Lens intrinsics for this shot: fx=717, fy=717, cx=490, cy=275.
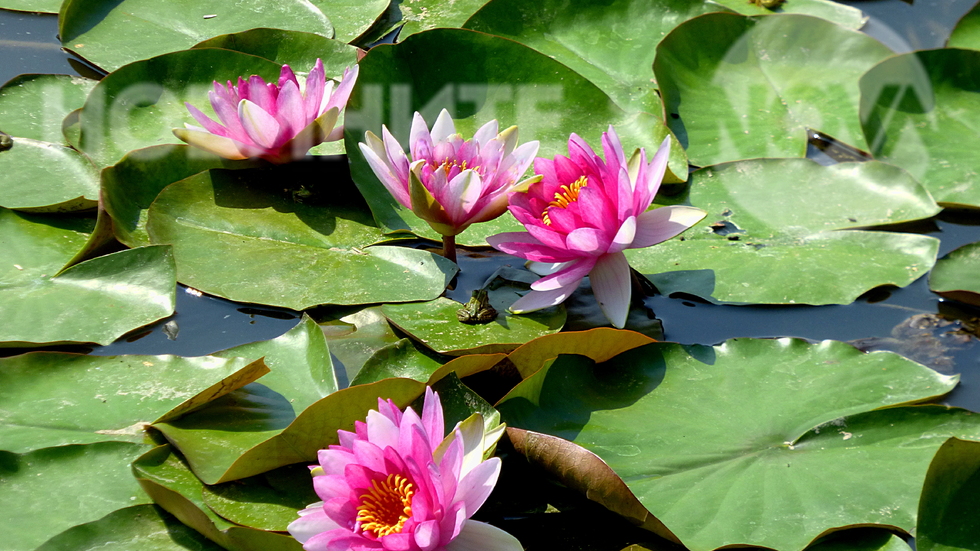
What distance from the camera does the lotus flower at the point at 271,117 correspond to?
6.80 ft

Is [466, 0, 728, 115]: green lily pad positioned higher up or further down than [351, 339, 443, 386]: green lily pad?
higher up

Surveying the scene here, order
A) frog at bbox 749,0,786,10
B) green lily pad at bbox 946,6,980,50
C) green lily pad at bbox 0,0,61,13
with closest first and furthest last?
green lily pad at bbox 946,6,980,50
green lily pad at bbox 0,0,61,13
frog at bbox 749,0,786,10

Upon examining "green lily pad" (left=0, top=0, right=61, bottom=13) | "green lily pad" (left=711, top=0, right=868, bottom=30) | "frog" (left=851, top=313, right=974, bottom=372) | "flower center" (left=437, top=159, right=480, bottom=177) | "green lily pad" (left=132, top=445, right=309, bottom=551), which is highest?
"green lily pad" (left=0, top=0, right=61, bottom=13)

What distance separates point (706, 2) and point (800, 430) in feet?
6.32

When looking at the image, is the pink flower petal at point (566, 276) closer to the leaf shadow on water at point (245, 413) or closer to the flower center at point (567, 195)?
the flower center at point (567, 195)

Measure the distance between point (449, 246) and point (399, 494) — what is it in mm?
867

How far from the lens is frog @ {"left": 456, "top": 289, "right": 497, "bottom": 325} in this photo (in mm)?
1815

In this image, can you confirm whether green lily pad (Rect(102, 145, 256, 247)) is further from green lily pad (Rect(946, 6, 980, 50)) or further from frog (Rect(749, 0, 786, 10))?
green lily pad (Rect(946, 6, 980, 50))

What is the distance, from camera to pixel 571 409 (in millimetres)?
1632

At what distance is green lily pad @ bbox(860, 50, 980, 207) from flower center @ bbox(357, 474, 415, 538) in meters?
2.00

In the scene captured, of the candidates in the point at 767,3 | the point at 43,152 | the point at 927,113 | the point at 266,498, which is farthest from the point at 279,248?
the point at 767,3

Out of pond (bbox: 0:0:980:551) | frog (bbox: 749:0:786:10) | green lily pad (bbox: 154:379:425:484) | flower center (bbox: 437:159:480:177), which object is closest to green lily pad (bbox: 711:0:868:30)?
frog (bbox: 749:0:786:10)

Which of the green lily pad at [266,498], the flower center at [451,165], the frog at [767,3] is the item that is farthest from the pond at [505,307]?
the frog at [767,3]

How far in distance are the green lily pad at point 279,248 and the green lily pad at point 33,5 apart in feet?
4.88
